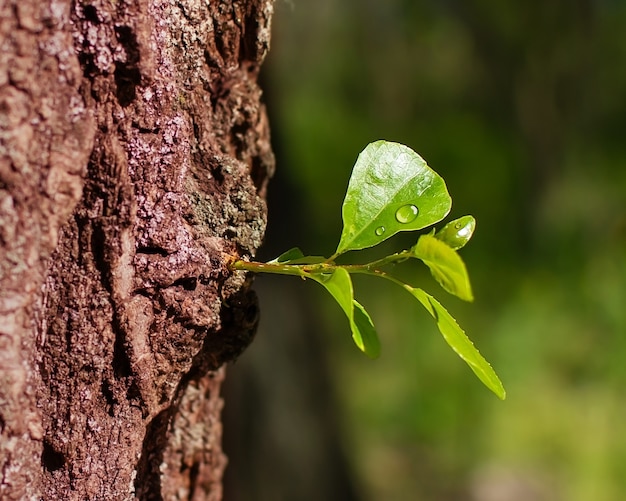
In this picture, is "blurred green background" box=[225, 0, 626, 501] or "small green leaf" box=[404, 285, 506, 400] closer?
"small green leaf" box=[404, 285, 506, 400]

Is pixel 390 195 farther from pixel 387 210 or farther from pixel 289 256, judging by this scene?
pixel 289 256

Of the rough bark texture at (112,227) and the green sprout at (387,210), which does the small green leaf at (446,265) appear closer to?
the green sprout at (387,210)

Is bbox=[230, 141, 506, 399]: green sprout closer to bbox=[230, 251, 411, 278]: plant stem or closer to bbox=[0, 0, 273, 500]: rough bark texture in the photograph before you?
bbox=[230, 251, 411, 278]: plant stem

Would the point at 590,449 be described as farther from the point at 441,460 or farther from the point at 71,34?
the point at 71,34

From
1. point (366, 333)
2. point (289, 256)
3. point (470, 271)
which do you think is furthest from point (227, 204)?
point (470, 271)

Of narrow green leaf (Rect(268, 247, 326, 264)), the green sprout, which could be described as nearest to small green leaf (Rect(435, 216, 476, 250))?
the green sprout

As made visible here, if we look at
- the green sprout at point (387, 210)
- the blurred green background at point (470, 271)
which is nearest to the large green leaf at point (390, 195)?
the green sprout at point (387, 210)
